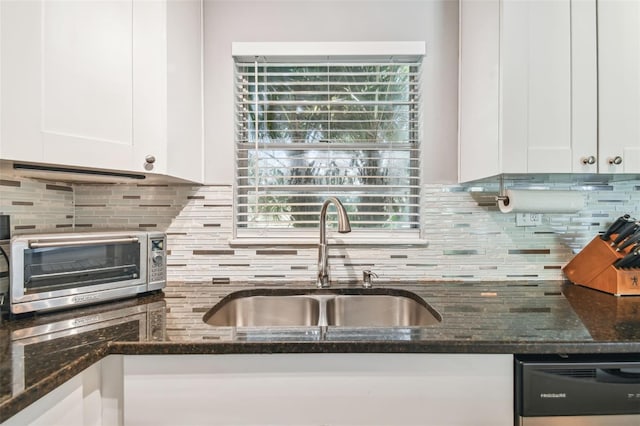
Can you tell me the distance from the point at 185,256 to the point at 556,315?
4.97ft

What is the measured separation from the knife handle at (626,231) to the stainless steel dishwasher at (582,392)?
28.0 inches

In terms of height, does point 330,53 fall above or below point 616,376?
above

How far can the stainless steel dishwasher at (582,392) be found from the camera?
92cm

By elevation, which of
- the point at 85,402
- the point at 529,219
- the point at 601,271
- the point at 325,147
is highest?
the point at 325,147

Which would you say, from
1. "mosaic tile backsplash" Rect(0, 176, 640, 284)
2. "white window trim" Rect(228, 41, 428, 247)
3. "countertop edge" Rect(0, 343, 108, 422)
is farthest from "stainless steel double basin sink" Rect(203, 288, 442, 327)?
"countertop edge" Rect(0, 343, 108, 422)

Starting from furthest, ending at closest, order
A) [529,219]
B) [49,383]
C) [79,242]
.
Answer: [529,219] < [79,242] < [49,383]

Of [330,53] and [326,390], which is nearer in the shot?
[326,390]

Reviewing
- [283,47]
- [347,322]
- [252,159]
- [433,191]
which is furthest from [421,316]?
[283,47]

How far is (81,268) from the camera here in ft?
3.98

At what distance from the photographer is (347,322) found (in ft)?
4.91

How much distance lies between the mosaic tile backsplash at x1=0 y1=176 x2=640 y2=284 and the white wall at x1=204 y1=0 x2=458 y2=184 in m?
0.15

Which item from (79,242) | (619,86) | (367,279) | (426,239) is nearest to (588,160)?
(619,86)

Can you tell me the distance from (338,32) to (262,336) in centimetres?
139

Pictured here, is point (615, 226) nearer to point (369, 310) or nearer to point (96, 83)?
point (369, 310)
